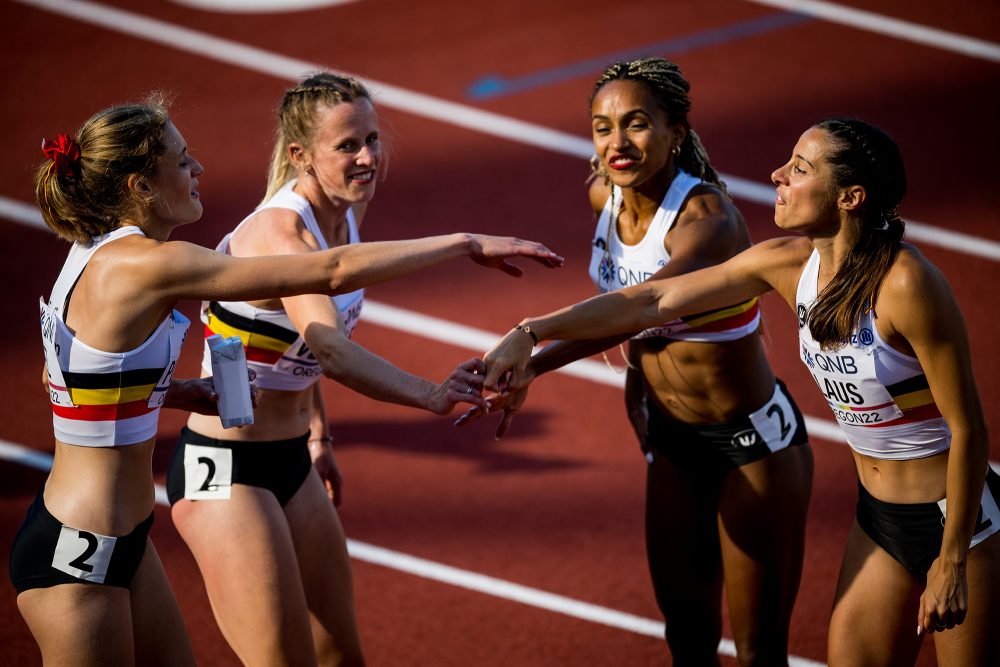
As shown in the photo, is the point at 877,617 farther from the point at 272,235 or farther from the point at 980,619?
the point at 272,235

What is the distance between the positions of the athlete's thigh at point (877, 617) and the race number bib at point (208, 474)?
196 cm

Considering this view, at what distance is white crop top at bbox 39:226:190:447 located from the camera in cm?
311

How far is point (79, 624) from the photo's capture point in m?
3.07

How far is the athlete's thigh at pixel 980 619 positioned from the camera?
3.14 meters

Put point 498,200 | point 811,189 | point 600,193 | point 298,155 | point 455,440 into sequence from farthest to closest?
1. point 498,200
2. point 455,440
3. point 600,193
4. point 298,155
5. point 811,189

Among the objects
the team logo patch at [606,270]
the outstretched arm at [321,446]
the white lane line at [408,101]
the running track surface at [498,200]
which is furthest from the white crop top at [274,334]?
the white lane line at [408,101]

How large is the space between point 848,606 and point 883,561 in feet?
0.55

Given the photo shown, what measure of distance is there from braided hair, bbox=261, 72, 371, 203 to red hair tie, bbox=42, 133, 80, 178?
906mm

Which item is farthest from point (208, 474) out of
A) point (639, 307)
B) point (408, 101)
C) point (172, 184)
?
point (408, 101)

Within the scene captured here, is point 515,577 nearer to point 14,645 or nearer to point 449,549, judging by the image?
point 449,549

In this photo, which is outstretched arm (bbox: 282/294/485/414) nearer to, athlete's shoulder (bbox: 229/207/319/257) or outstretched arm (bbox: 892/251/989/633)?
athlete's shoulder (bbox: 229/207/319/257)

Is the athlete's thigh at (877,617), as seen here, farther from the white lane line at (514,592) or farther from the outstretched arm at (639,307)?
the white lane line at (514,592)

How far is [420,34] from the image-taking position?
9297 millimetres

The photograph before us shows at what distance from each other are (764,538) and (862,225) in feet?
3.97
